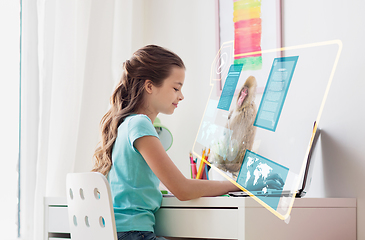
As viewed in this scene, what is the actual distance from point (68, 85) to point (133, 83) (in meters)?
0.52

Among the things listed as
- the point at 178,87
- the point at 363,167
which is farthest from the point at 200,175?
the point at 363,167

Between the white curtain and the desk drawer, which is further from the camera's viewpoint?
the white curtain

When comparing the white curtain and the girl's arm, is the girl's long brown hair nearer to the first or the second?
the girl's arm

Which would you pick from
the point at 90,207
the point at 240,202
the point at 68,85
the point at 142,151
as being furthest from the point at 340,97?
the point at 68,85

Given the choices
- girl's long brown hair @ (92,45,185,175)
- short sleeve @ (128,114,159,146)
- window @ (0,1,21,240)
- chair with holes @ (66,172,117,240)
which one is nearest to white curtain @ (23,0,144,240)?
window @ (0,1,21,240)

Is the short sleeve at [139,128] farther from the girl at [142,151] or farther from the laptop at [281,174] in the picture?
the laptop at [281,174]

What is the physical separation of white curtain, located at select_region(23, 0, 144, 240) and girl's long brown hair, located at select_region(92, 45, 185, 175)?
0.39 meters

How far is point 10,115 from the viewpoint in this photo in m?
1.60

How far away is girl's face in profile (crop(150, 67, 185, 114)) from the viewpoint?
1312 millimetres

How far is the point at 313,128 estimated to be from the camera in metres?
1.18

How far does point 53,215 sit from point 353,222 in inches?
37.7

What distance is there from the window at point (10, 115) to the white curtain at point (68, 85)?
0.23ft

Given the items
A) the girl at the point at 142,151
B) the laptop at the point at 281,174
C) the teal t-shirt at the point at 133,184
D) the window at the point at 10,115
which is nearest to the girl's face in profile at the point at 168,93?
the girl at the point at 142,151

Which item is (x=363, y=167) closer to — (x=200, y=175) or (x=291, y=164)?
(x=291, y=164)
